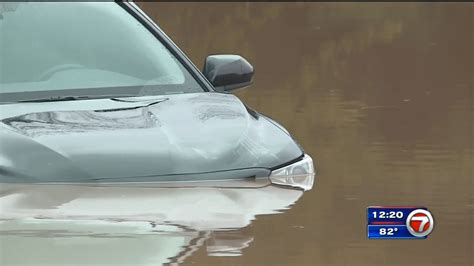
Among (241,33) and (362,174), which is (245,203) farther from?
(241,33)

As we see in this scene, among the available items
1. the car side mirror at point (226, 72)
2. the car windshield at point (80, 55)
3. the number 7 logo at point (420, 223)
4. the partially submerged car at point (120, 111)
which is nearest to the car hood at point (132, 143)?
the partially submerged car at point (120, 111)

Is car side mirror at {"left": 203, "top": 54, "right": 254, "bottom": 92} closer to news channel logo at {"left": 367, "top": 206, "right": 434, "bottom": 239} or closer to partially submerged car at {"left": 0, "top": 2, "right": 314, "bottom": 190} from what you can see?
partially submerged car at {"left": 0, "top": 2, "right": 314, "bottom": 190}

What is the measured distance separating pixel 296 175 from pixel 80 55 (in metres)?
1.43

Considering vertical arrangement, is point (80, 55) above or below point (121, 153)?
above

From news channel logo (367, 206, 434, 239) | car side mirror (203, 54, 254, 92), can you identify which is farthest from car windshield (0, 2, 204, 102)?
news channel logo (367, 206, 434, 239)

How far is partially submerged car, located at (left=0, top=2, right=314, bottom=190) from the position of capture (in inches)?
284

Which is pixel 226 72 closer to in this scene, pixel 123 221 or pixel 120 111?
pixel 120 111

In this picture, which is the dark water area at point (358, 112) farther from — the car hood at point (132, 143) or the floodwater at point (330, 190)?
the car hood at point (132, 143)

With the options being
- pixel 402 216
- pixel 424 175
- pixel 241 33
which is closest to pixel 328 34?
pixel 241 33

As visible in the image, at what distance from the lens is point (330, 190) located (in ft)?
27.6

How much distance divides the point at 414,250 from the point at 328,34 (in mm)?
17865

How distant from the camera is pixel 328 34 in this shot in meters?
24.5

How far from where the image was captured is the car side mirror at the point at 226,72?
8.71 meters

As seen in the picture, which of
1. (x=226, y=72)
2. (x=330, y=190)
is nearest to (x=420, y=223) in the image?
(x=330, y=190)
